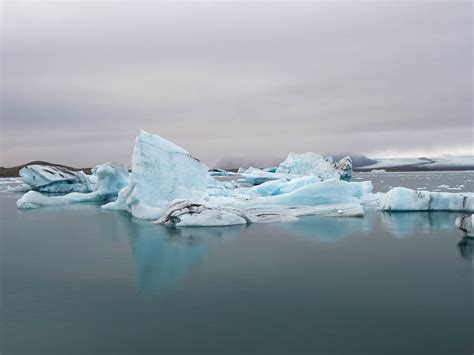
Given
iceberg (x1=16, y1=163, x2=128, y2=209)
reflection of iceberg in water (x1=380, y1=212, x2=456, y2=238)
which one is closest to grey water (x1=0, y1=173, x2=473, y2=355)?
reflection of iceberg in water (x1=380, y1=212, x2=456, y2=238)

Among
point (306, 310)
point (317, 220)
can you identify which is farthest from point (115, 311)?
point (317, 220)

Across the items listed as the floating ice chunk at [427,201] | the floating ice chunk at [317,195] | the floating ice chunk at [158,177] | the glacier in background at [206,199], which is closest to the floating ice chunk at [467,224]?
the glacier in background at [206,199]

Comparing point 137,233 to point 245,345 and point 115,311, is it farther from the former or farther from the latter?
point 245,345

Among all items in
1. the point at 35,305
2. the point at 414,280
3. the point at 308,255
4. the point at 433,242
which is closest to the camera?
the point at 35,305

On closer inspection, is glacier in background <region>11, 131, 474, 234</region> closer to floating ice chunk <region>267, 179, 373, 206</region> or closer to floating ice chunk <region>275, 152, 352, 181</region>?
floating ice chunk <region>267, 179, 373, 206</region>

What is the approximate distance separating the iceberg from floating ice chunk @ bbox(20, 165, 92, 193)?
3.95 meters

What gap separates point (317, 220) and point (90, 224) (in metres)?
5.69

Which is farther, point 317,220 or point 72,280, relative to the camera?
point 317,220

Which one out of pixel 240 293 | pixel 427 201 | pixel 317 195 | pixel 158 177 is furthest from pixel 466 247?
pixel 158 177

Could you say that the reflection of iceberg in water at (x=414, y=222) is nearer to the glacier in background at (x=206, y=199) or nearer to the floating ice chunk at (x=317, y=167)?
the glacier in background at (x=206, y=199)

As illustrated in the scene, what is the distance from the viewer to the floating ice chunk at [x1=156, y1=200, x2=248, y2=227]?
943cm

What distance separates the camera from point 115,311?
4227mm

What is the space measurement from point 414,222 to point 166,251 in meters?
6.01

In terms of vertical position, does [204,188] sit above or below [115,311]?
above
